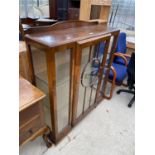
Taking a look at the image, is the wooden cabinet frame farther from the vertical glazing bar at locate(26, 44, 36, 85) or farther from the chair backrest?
the chair backrest

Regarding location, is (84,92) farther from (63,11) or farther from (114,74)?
(63,11)

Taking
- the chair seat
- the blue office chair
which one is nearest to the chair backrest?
the blue office chair

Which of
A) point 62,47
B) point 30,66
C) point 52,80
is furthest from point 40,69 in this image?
point 62,47

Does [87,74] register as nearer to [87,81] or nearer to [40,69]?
[87,81]

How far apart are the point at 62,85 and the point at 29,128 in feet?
1.46

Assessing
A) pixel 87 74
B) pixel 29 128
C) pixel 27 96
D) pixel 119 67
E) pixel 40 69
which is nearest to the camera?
pixel 27 96

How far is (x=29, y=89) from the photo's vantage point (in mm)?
980

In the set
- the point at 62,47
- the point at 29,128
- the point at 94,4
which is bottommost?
the point at 29,128

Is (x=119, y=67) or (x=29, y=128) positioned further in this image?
(x=119, y=67)

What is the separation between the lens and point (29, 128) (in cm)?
103

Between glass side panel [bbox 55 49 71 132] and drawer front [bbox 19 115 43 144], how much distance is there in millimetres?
248
